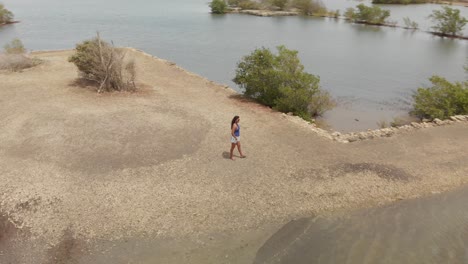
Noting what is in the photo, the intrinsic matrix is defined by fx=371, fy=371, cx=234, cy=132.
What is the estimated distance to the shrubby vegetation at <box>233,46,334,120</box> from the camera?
60.4 feet

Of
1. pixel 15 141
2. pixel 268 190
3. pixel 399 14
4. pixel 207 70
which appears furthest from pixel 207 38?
pixel 399 14

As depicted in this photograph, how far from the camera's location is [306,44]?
40406 millimetres

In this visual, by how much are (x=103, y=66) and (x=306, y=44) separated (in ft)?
85.6

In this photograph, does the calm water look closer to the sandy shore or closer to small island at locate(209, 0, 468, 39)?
small island at locate(209, 0, 468, 39)

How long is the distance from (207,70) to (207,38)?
51.3 feet

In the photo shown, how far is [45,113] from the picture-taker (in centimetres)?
1648

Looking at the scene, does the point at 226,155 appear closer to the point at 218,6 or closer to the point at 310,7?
the point at 218,6

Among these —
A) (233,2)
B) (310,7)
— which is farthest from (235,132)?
(233,2)

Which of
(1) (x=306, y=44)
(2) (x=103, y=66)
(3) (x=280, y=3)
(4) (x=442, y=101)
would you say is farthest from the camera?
(3) (x=280, y=3)

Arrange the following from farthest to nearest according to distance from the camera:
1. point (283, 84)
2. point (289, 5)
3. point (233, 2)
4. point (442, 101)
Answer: point (233, 2), point (289, 5), point (283, 84), point (442, 101)

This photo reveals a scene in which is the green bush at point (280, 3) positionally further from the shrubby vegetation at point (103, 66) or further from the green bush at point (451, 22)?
the shrubby vegetation at point (103, 66)

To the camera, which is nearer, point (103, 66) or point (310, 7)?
point (103, 66)

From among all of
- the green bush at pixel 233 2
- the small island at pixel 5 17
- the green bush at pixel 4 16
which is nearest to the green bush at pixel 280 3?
the green bush at pixel 233 2

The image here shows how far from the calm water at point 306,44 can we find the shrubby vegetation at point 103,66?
24.3 feet
